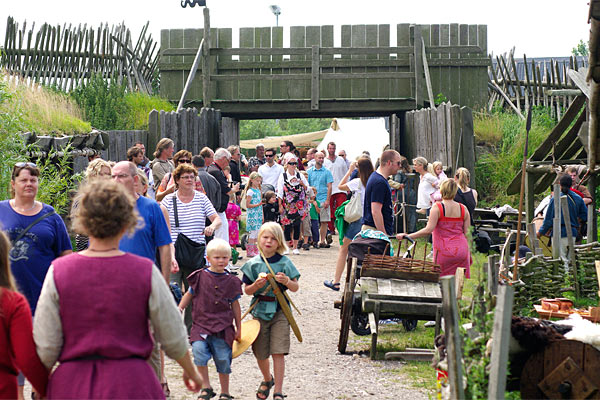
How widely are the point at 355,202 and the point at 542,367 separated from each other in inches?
279

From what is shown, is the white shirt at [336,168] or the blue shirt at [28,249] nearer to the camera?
the blue shirt at [28,249]

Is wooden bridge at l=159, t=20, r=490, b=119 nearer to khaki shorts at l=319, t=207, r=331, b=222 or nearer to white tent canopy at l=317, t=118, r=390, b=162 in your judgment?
khaki shorts at l=319, t=207, r=331, b=222

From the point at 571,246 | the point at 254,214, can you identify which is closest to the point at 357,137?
the point at 254,214

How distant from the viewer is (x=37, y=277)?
6.05m

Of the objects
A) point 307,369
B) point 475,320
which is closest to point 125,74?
point 307,369

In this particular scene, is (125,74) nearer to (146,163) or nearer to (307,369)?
(146,163)

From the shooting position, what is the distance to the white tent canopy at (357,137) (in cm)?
2891

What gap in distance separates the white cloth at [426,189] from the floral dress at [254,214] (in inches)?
106

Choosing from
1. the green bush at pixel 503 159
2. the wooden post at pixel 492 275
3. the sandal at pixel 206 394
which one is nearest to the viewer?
the wooden post at pixel 492 275

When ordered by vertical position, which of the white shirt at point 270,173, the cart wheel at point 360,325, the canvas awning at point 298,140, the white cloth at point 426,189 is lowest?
the cart wheel at point 360,325

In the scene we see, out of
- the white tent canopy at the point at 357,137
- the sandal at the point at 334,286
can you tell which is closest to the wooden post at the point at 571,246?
the sandal at the point at 334,286

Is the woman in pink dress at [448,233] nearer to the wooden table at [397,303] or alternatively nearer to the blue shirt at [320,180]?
the wooden table at [397,303]

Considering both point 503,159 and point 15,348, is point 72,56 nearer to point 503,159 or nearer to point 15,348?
point 503,159

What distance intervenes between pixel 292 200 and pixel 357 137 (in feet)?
46.5
